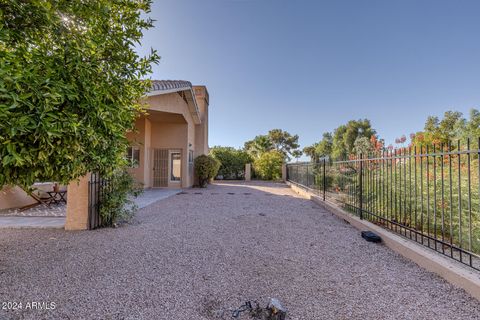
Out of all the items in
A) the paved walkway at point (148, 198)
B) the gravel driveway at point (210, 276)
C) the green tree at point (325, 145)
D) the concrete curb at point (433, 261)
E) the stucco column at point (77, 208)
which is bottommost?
the paved walkway at point (148, 198)

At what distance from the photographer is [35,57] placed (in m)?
1.92

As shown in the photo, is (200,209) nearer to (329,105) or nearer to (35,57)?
(35,57)

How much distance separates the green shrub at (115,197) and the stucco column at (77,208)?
31 centimetres

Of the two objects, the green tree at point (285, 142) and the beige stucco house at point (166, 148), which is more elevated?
the green tree at point (285, 142)

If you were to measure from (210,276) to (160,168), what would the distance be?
11650 millimetres

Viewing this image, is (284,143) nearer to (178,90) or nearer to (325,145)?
(325,145)

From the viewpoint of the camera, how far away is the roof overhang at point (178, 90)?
8706mm

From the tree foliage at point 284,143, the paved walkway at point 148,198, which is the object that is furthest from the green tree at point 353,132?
the paved walkway at point 148,198

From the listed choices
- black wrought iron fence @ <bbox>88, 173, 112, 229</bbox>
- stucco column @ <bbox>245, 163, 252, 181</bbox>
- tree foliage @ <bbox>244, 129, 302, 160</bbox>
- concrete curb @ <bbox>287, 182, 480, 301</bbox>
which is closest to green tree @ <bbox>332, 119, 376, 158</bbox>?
tree foliage @ <bbox>244, 129, 302, 160</bbox>

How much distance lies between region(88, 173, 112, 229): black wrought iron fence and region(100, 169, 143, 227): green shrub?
0.05 m

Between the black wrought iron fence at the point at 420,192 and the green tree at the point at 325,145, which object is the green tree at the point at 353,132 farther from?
the black wrought iron fence at the point at 420,192

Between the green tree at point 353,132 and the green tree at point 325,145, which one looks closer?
the green tree at point 353,132

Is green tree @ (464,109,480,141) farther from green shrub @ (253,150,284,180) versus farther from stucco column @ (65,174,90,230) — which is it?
stucco column @ (65,174,90,230)

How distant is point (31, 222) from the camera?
16.8 feet
